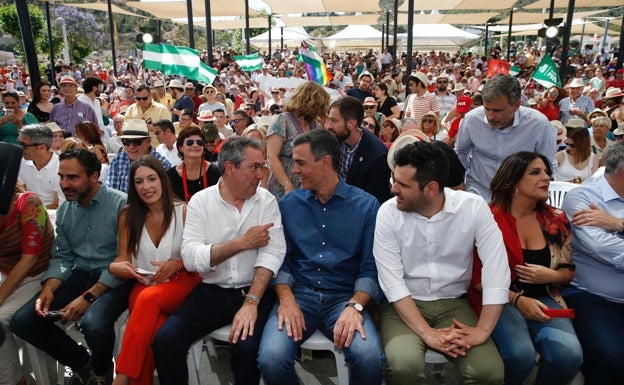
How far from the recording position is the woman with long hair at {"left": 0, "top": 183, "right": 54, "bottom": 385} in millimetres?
2906

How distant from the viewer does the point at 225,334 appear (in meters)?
2.67

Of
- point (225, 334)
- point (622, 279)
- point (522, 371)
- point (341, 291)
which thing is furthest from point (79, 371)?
point (622, 279)

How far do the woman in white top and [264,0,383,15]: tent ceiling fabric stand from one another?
571 inches

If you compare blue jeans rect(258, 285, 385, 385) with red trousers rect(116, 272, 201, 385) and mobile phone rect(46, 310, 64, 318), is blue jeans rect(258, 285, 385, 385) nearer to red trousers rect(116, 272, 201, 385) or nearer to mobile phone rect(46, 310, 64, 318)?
red trousers rect(116, 272, 201, 385)

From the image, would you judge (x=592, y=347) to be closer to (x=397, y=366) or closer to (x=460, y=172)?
(x=397, y=366)

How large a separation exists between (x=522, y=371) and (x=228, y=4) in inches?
739

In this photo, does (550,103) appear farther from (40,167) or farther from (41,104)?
(41,104)

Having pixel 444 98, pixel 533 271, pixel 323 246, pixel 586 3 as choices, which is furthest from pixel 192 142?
pixel 586 3

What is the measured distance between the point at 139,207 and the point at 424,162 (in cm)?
175

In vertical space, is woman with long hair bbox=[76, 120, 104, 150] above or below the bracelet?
above

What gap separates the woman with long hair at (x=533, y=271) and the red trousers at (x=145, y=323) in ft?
5.66

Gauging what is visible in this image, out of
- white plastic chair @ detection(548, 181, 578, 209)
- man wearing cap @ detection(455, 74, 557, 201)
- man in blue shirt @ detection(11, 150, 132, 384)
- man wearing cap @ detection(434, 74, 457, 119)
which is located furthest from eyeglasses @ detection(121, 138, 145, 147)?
man wearing cap @ detection(434, 74, 457, 119)

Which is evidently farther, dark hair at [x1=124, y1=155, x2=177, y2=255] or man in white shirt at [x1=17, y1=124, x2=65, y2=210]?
man in white shirt at [x1=17, y1=124, x2=65, y2=210]

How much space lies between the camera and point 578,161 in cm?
514
